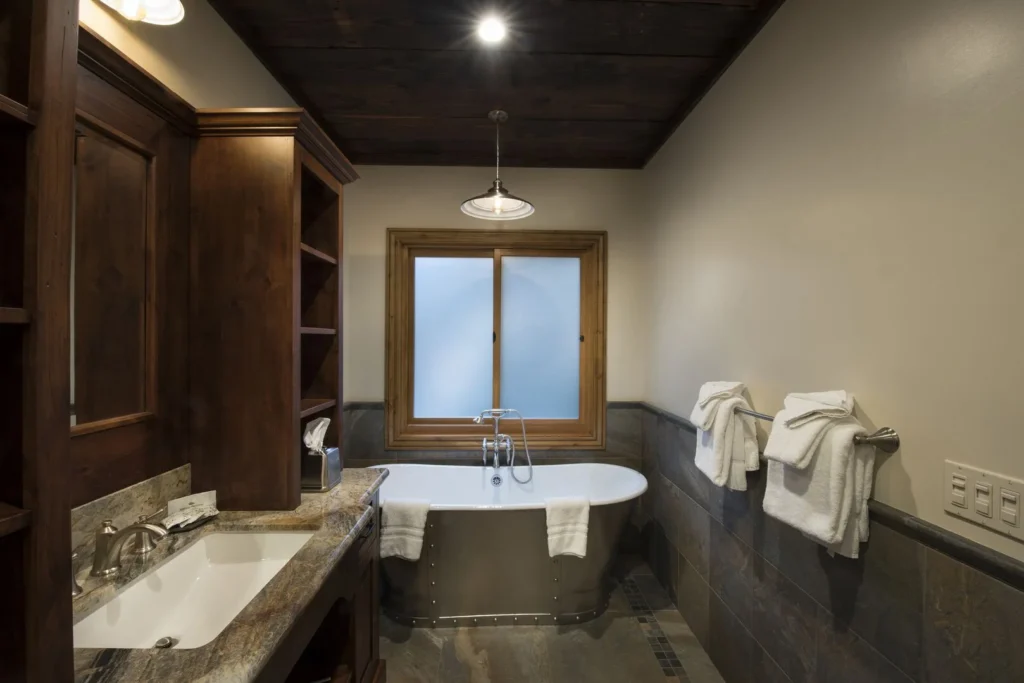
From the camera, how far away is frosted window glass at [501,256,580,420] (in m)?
2.96

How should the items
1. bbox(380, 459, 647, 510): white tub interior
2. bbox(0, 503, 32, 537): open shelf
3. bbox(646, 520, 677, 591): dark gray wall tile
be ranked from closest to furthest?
bbox(0, 503, 32, 537): open shelf < bbox(646, 520, 677, 591): dark gray wall tile < bbox(380, 459, 647, 510): white tub interior

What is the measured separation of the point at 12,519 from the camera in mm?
557

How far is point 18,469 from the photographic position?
0.59m

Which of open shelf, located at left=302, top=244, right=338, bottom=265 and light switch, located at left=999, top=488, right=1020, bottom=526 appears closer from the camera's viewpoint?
light switch, located at left=999, top=488, right=1020, bottom=526

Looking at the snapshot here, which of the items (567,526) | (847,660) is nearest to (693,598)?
(567,526)

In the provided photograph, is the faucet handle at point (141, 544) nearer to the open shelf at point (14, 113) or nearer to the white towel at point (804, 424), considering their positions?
the open shelf at point (14, 113)

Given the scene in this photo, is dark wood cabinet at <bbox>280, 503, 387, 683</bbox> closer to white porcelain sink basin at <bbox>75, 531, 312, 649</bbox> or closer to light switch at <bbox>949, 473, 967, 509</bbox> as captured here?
white porcelain sink basin at <bbox>75, 531, 312, 649</bbox>

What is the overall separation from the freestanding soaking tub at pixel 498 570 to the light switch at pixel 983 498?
55.9 inches

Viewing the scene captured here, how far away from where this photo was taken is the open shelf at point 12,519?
0.55 metres

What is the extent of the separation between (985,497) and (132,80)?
2.34 m

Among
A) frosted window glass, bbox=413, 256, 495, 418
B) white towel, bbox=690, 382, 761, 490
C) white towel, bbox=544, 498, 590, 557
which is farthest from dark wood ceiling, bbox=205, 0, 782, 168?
white towel, bbox=544, 498, 590, 557

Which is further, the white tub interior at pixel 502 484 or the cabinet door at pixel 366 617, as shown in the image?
the white tub interior at pixel 502 484

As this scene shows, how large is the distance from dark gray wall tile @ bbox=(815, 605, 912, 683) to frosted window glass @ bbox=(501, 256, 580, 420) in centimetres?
180

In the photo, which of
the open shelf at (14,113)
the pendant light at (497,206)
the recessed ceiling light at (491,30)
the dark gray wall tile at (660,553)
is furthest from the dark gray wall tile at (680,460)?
the open shelf at (14,113)
